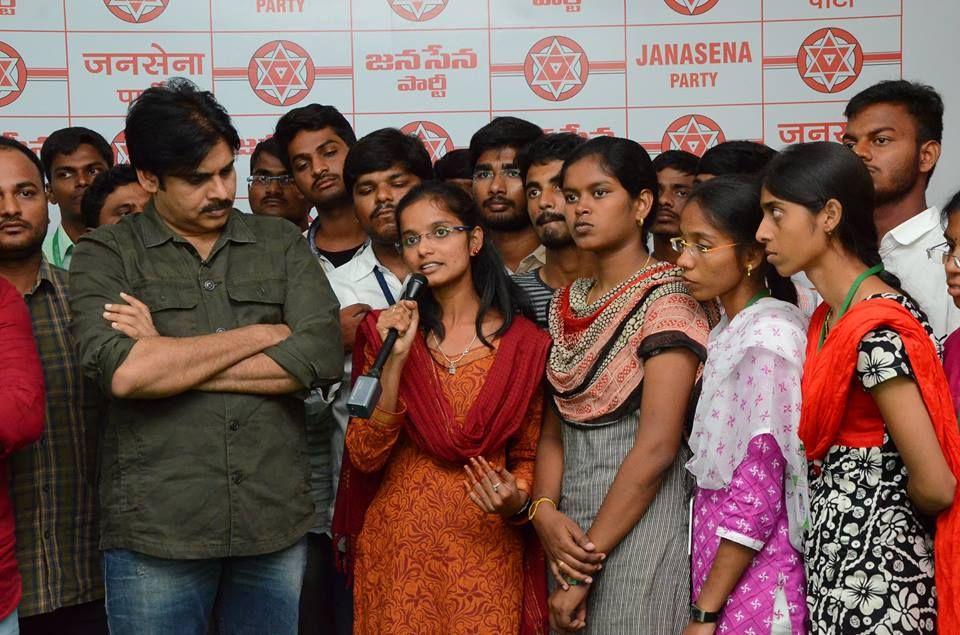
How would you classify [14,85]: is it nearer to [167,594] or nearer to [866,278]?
[167,594]

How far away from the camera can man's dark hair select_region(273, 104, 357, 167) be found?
12.2ft

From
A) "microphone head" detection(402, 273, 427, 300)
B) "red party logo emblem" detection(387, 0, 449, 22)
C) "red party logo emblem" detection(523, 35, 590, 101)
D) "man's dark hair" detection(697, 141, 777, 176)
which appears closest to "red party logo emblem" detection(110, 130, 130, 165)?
"red party logo emblem" detection(387, 0, 449, 22)

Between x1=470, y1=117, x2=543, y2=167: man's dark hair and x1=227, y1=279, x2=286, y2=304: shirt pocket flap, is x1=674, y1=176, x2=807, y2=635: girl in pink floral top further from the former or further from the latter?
x1=470, y1=117, x2=543, y2=167: man's dark hair

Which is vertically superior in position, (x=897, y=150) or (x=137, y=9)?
(x=137, y=9)

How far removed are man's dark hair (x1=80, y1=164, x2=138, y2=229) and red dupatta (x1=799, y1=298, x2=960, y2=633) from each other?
236 cm

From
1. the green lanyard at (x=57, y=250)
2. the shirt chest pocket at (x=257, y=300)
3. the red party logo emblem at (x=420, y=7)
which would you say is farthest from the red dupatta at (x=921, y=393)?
the green lanyard at (x=57, y=250)

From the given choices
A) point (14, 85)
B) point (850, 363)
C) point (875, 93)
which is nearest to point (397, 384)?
point (850, 363)

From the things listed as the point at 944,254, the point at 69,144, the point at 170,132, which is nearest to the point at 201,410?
the point at 170,132

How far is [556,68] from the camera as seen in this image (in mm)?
4316

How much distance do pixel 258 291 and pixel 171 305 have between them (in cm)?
22

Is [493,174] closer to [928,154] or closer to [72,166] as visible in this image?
[928,154]

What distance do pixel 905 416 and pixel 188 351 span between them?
155 centimetres

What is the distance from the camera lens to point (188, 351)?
92.7 inches

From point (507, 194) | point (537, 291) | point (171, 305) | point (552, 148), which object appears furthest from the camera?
point (507, 194)
